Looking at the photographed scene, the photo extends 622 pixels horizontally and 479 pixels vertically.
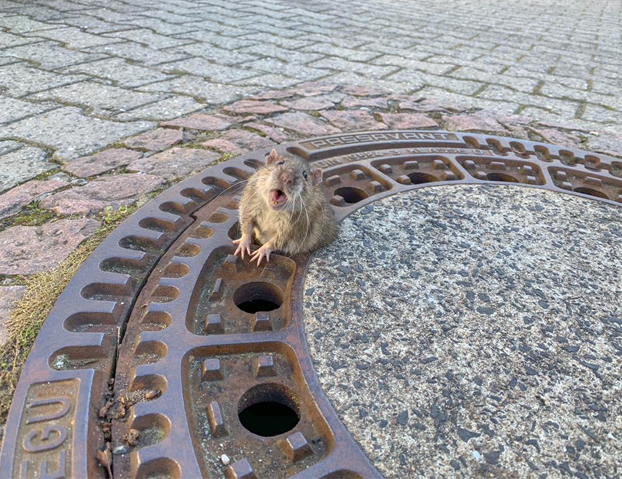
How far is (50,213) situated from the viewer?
2025mm

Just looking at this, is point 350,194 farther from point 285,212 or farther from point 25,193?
point 25,193

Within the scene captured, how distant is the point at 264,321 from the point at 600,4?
12468mm

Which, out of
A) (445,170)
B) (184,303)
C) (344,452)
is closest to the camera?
(344,452)

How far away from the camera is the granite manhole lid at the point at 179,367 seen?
3.81 ft

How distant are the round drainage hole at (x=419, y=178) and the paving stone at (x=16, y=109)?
225 cm

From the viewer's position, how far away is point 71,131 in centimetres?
271

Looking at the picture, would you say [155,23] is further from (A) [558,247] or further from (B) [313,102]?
(A) [558,247]

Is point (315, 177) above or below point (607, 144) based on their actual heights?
above

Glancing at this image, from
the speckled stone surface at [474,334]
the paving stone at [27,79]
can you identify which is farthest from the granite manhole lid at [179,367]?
the paving stone at [27,79]

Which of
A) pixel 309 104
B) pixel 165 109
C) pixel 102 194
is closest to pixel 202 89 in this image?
pixel 165 109

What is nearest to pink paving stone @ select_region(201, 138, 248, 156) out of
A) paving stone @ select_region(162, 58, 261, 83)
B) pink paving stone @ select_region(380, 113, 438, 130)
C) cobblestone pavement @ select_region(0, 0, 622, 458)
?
cobblestone pavement @ select_region(0, 0, 622, 458)

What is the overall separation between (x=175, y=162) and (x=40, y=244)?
827mm

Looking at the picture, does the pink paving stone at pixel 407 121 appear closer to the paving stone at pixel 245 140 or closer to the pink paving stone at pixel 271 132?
the pink paving stone at pixel 271 132

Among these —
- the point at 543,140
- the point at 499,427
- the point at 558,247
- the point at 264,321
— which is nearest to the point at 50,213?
the point at 264,321
